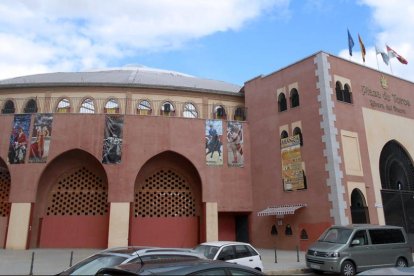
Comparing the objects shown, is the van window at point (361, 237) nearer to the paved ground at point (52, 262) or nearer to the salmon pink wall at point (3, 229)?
the paved ground at point (52, 262)

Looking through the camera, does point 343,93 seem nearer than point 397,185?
Yes

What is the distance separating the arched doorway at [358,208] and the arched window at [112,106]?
48.3 feet

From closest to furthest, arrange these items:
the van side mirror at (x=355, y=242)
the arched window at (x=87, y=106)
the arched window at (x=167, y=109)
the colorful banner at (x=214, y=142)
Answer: the van side mirror at (x=355, y=242), the colorful banner at (x=214, y=142), the arched window at (x=87, y=106), the arched window at (x=167, y=109)

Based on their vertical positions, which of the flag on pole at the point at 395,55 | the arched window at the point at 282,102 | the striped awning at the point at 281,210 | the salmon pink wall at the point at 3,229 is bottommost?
the salmon pink wall at the point at 3,229

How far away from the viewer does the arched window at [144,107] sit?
24.2 m

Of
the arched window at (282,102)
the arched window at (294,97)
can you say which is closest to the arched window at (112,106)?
the arched window at (282,102)

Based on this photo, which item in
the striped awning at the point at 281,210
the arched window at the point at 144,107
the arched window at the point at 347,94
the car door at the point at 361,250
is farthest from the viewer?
the arched window at the point at 144,107

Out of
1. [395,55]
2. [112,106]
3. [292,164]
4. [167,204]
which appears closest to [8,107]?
[112,106]

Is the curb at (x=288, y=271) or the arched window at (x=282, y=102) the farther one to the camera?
the arched window at (x=282, y=102)

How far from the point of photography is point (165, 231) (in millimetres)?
21500

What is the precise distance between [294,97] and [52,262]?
595 inches

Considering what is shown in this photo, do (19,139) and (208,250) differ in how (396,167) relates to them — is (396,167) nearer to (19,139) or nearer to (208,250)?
(208,250)

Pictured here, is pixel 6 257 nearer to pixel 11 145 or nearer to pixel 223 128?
pixel 11 145

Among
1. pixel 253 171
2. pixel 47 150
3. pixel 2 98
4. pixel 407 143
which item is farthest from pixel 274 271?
pixel 2 98
